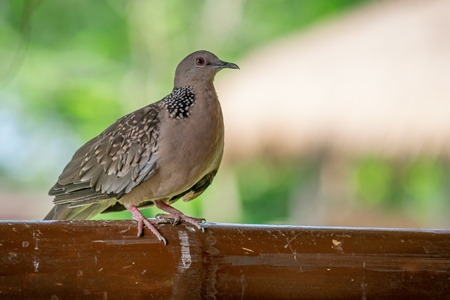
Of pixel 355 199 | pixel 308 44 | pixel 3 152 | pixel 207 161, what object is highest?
pixel 308 44

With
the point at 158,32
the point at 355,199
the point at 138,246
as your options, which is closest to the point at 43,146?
the point at 158,32

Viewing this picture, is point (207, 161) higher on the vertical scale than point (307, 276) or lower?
higher

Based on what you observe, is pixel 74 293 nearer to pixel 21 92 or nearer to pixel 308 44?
pixel 308 44

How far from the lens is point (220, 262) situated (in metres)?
1.37

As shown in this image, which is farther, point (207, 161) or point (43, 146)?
point (43, 146)

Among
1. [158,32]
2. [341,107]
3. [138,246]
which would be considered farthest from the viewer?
[158,32]

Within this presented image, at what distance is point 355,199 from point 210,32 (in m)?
2.39

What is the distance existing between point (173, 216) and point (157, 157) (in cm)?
19

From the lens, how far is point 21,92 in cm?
779

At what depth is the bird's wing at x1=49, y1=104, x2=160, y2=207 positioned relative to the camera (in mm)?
1955

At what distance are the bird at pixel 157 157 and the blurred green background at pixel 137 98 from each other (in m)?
4.81

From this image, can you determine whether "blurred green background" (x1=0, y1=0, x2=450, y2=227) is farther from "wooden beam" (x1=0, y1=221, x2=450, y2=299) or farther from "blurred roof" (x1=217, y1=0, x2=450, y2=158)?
"wooden beam" (x1=0, y1=221, x2=450, y2=299)

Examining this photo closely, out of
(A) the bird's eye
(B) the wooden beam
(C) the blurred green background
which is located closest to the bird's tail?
(A) the bird's eye

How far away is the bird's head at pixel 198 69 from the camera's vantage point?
2143 mm
